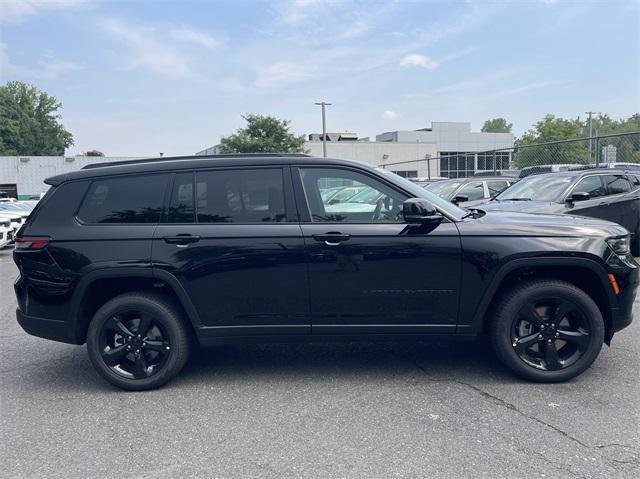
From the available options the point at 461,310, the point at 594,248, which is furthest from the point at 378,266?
the point at 594,248

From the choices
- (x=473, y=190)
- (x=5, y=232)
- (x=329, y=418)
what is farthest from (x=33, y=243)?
(x=473, y=190)

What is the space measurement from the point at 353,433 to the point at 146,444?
4.31 feet

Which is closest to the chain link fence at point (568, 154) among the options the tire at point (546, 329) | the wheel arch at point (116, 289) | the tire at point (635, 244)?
the tire at point (635, 244)

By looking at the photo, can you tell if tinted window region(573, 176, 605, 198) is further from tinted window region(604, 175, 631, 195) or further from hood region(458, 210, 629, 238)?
hood region(458, 210, 629, 238)

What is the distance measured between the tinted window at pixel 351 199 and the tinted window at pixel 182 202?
3.00 ft

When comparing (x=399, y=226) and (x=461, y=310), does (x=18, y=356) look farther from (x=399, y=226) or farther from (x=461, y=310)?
(x=461, y=310)

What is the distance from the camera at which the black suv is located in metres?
3.84

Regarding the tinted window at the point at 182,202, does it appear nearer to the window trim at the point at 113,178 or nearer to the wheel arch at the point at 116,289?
the window trim at the point at 113,178

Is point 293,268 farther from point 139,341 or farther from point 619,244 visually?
point 619,244

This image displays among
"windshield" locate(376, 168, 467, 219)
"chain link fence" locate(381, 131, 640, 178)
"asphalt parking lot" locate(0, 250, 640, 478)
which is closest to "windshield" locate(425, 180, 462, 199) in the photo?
"chain link fence" locate(381, 131, 640, 178)

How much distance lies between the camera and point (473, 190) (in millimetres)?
12891

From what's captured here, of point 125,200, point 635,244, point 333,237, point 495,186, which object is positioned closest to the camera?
point 333,237

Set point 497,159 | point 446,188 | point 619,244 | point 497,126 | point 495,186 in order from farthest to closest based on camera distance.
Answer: point 497,126, point 497,159, point 495,186, point 446,188, point 619,244

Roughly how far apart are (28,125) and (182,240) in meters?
76.3
